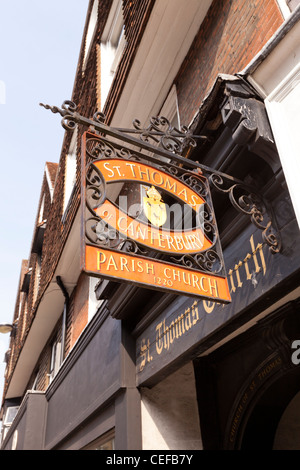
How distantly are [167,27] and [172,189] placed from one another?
10.8 feet

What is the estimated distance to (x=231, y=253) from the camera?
370 cm

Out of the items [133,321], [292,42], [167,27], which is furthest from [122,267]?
[167,27]

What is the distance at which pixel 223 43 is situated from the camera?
4680mm

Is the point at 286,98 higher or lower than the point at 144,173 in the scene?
higher

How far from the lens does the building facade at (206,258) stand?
122 inches

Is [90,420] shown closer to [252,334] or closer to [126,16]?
[252,334]

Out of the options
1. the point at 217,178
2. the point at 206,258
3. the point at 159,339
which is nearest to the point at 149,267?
the point at 206,258

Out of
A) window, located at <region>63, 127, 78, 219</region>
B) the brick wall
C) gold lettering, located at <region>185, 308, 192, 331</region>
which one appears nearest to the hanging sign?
gold lettering, located at <region>185, 308, 192, 331</region>

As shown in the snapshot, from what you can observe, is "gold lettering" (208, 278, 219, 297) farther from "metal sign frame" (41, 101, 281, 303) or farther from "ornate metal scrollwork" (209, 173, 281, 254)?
"ornate metal scrollwork" (209, 173, 281, 254)

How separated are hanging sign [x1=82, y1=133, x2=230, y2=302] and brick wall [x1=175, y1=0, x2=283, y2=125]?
62.4 inches

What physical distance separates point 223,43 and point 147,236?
2853 millimetres

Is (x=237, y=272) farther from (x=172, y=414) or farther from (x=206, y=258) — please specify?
(x=172, y=414)

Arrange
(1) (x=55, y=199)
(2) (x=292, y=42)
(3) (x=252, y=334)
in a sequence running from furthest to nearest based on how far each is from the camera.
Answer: (1) (x=55, y=199)
(3) (x=252, y=334)
(2) (x=292, y=42)

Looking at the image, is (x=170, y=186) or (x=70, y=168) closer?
(x=170, y=186)
